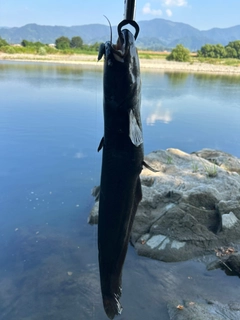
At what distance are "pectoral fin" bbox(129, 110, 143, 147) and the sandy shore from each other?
139 feet

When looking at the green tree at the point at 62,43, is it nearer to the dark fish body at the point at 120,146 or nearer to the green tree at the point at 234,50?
the green tree at the point at 234,50

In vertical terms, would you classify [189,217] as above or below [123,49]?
below

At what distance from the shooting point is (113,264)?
213 cm

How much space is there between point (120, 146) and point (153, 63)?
48089mm

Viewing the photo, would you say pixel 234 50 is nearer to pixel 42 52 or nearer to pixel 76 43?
pixel 76 43

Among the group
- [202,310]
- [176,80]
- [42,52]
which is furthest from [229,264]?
[42,52]

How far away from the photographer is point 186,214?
4758mm

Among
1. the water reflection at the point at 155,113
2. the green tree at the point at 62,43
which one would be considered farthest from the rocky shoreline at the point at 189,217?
the green tree at the point at 62,43

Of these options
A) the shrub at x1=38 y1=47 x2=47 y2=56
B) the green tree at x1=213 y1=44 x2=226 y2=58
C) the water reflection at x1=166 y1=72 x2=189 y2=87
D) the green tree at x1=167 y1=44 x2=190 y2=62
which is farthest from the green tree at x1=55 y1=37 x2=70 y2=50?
the water reflection at x1=166 y1=72 x2=189 y2=87

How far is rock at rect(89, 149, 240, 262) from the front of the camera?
4.61 meters

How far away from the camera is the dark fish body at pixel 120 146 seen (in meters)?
1.70

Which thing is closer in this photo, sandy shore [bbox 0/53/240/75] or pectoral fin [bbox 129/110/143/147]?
pectoral fin [bbox 129/110/143/147]

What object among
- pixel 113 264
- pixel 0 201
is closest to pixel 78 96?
pixel 0 201

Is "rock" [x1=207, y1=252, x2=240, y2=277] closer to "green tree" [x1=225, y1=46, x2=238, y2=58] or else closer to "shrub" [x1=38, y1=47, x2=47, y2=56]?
"shrub" [x1=38, y1=47, x2=47, y2=56]
